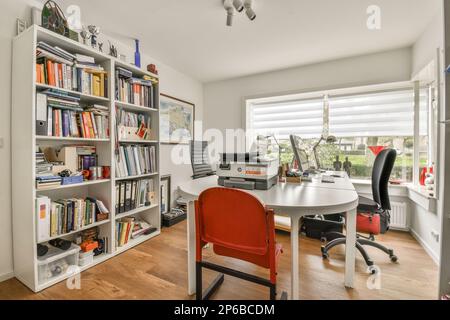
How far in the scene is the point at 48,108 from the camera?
1.68m

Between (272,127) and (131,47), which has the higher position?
(131,47)

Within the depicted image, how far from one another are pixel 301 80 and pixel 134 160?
8.65ft

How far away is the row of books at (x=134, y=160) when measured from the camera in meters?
2.25

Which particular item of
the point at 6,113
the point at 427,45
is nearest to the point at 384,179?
the point at 427,45

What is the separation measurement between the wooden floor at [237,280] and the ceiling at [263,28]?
2.34 metres

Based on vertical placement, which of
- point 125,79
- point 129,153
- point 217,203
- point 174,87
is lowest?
point 217,203

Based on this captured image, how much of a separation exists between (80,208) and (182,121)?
203 cm

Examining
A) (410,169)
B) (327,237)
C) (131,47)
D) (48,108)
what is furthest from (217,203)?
(410,169)

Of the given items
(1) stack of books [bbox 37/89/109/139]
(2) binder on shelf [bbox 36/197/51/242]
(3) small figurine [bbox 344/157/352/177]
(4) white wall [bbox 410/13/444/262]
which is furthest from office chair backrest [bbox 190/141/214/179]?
(4) white wall [bbox 410/13/444/262]

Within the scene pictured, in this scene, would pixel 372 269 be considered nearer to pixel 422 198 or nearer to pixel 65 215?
pixel 422 198

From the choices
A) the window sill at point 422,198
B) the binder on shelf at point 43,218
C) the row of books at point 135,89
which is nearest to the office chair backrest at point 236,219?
the binder on shelf at point 43,218

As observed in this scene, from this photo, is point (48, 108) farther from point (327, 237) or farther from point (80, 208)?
point (327, 237)

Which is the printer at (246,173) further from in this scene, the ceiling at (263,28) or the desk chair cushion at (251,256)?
the ceiling at (263,28)
